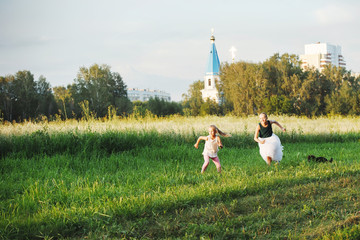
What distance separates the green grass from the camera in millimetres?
4758

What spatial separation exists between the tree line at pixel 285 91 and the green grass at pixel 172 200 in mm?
32595

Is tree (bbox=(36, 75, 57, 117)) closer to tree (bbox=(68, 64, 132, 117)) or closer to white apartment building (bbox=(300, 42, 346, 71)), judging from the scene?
tree (bbox=(68, 64, 132, 117))

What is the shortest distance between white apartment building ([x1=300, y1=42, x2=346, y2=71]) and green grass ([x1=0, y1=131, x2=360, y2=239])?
500 ft

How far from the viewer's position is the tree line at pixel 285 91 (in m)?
41.8

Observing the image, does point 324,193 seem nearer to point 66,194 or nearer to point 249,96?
point 66,194

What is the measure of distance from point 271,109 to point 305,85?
6.16 m

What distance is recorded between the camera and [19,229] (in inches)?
188

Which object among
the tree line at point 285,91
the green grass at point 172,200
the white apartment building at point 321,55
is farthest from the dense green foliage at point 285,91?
the white apartment building at point 321,55

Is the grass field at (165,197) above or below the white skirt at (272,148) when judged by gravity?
below

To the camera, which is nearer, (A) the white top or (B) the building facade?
(A) the white top

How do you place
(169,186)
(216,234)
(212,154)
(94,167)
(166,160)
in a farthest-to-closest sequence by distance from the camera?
(166,160) < (94,167) < (212,154) < (169,186) < (216,234)

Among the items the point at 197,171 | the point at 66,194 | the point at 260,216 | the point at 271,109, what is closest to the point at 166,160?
the point at 197,171

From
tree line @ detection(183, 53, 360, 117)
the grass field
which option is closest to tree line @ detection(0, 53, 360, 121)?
tree line @ detection(183, 53, 360, 117)

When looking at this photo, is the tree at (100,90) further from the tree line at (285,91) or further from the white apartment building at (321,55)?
the white apartment building at (321,55)
